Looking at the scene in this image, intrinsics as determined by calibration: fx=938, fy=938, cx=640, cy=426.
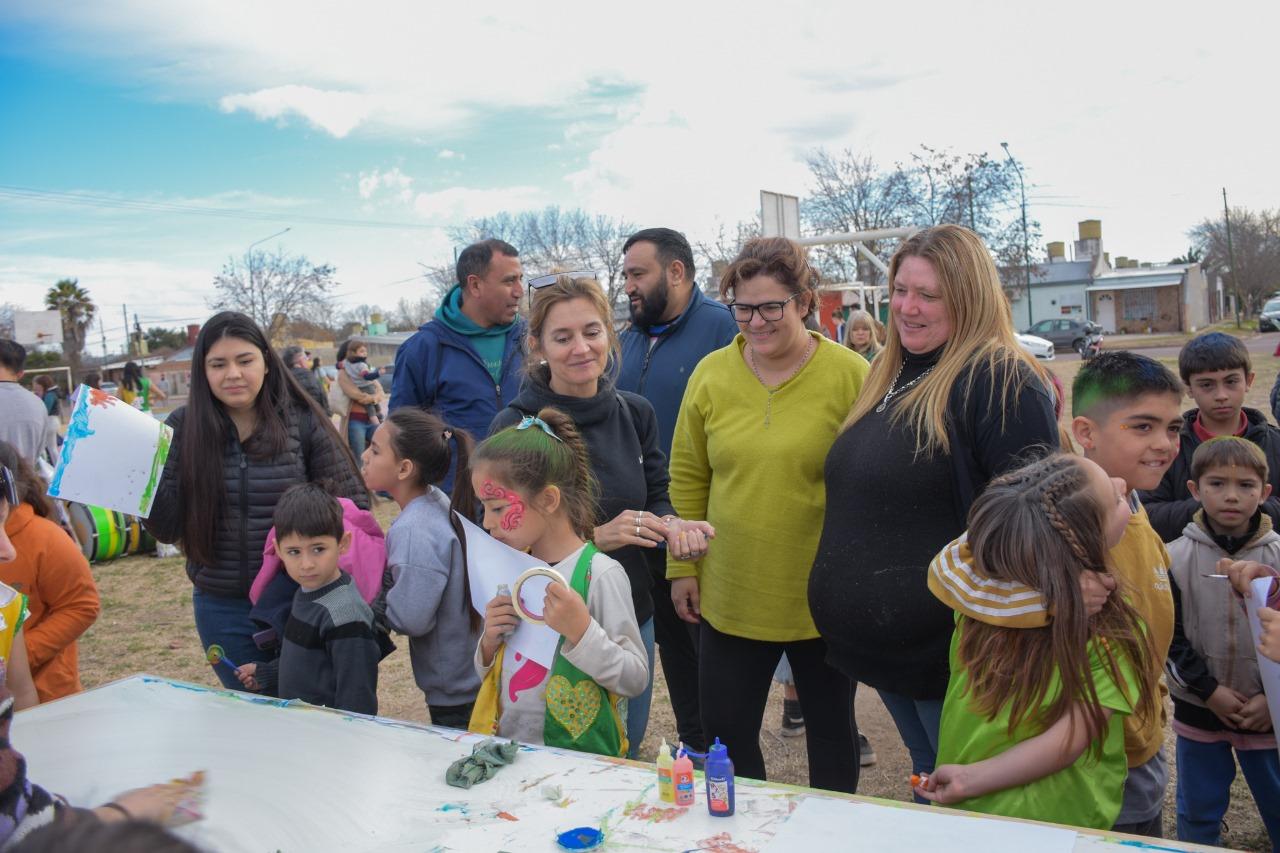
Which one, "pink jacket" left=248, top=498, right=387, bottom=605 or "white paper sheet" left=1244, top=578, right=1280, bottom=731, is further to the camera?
"pink jacket" left=248, top=498, right=387, bottom=605

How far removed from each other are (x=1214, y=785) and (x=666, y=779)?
181 centimetres

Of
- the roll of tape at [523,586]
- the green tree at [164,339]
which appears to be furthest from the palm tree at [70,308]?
the roll of tape at [523,586]

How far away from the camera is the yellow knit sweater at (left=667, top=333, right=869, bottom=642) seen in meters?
2.39

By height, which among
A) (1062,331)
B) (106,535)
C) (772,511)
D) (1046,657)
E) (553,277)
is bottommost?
(106,535)

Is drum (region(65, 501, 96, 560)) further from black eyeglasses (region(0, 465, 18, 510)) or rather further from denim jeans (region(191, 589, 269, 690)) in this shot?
denim jeans (region(191, 589, 269, 690))

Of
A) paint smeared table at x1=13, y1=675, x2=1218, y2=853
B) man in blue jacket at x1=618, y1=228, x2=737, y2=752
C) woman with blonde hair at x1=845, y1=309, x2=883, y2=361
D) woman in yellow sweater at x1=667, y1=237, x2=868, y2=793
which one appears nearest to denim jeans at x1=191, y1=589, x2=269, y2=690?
paint smeared table at x1=13, y1=675, x2=1218, y2=853

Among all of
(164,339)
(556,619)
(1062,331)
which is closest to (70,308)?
(164,339)

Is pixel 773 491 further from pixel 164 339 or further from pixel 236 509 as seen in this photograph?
pixel 164 339

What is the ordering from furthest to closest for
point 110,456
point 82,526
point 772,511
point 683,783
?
1. point 82,526
2. point 110,456
3. point 772,511
4. point 683,783

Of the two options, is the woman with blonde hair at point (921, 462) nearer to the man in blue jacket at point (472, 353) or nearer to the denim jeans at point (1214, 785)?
the denim jeans at point (1214, 785)

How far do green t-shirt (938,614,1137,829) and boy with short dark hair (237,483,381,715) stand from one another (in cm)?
152

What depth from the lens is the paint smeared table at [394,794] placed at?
4.68ft

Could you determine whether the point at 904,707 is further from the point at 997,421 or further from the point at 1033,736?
the point at 997,421

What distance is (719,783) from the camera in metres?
1.50
